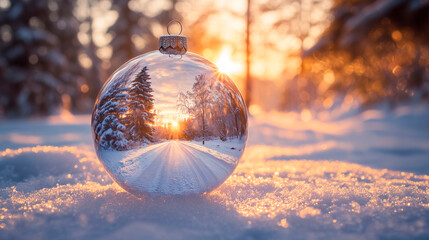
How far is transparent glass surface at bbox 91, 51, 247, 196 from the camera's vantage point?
1960mm

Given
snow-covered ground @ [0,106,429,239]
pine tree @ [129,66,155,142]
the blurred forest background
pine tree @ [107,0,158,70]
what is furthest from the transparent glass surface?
pine tree @ [107,0,158,70]

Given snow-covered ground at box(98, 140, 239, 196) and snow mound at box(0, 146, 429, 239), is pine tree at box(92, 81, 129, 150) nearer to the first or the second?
snow-covered ground at box(98, 140, 239, 196)

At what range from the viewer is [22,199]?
2254mm

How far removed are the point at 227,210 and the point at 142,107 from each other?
929mm

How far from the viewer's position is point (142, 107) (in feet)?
6.53

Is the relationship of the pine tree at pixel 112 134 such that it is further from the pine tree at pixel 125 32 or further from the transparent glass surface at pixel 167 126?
the pine tree at pixel 125 32

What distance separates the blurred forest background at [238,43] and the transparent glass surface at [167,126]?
6445mm

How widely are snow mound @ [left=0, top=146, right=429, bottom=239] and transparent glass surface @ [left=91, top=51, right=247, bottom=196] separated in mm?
213

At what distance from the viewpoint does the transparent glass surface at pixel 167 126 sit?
1960 millimetres

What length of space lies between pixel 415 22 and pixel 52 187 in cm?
778

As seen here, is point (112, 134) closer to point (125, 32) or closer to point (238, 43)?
point (238, 43)

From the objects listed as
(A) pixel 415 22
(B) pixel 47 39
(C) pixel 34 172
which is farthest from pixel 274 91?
(C) pixel 34 172

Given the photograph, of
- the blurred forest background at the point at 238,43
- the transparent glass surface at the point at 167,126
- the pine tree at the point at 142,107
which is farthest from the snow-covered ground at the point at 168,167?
the blurred forest background at the point at 238,43

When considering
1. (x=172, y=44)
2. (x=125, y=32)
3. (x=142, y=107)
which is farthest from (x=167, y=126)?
(x=125, y=32)
